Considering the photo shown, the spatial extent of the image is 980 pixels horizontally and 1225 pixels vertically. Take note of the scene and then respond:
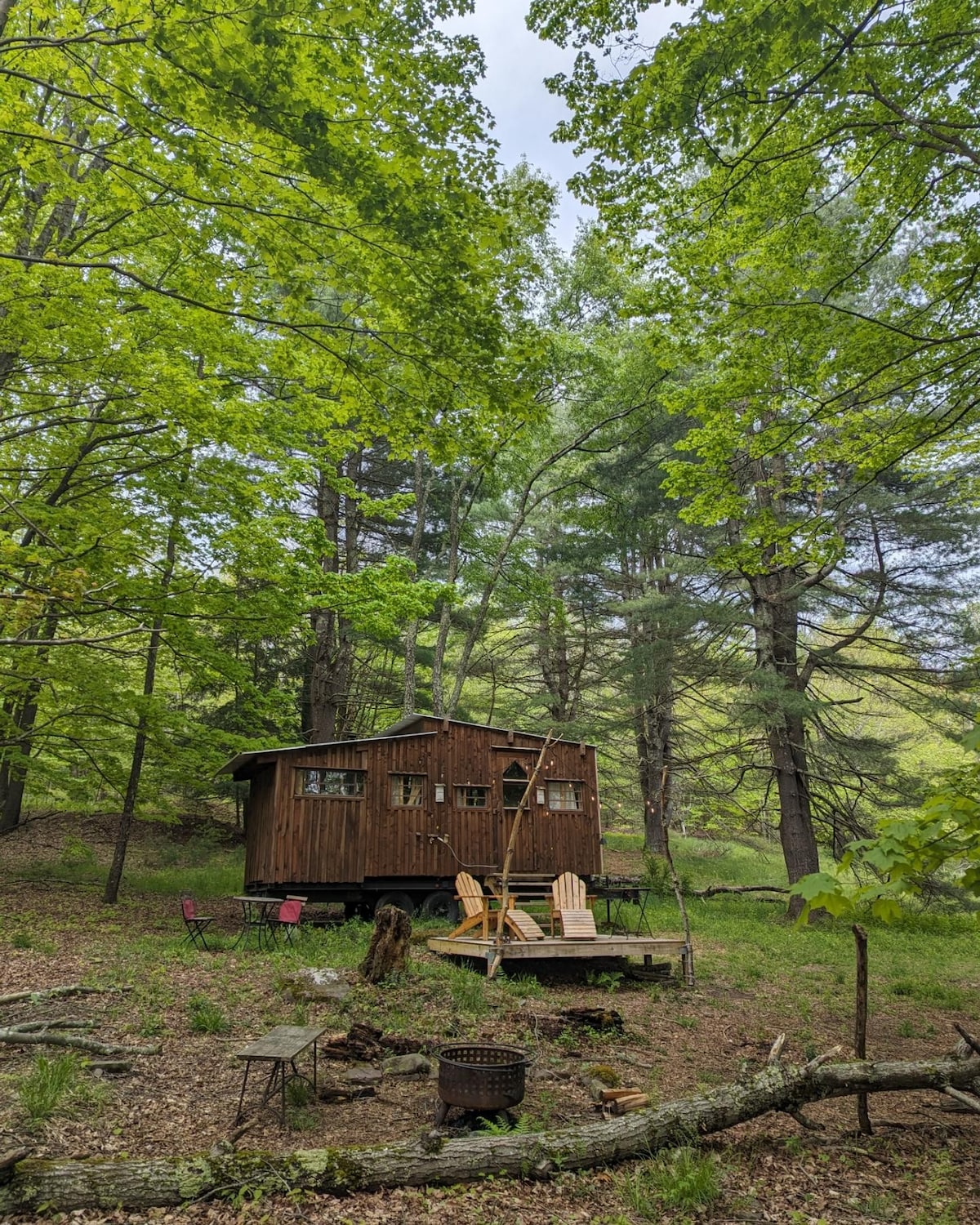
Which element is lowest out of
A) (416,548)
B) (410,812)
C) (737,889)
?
(737,889)

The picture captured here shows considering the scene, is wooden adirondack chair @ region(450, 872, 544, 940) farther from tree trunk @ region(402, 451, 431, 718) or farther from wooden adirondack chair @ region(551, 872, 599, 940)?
tree trunk @ region(402, 451, 431, 718)

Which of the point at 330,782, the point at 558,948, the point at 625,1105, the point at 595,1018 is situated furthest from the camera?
the point at 330,782

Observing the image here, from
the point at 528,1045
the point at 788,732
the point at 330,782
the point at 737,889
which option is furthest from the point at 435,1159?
the point at 788,732

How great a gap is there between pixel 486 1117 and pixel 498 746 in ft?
31.3

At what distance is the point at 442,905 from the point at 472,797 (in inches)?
76.9

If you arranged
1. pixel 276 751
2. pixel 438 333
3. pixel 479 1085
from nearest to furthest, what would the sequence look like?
pixel 479 1085 → pixel 438 333 → pixel 276 751

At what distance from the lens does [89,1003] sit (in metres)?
6.43

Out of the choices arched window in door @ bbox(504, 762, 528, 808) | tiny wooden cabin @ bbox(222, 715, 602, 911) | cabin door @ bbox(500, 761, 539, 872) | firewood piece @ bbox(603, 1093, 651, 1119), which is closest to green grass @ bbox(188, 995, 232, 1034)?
firewood piece @ bbox(603, 1093, 651, 1119)

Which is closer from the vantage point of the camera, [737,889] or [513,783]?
[737,889]

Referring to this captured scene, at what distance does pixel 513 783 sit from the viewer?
1427 cm

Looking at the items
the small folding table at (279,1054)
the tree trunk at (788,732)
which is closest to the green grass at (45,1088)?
the small folding table at (279,1054)

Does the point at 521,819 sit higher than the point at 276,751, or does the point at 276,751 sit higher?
the point at 276,751

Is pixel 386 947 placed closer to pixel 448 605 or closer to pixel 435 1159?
pixel 435 1159

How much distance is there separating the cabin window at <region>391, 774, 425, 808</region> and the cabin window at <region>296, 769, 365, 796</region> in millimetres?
593
